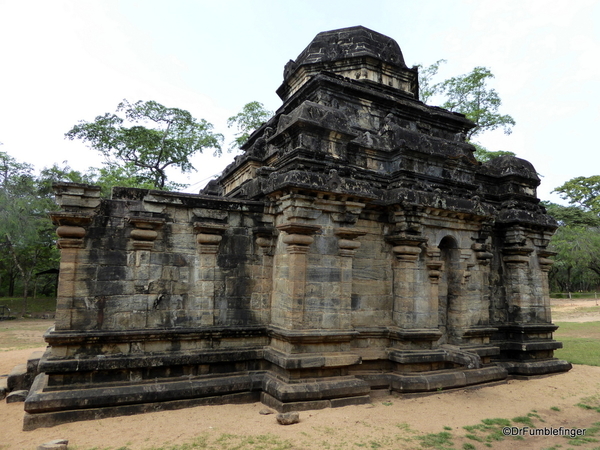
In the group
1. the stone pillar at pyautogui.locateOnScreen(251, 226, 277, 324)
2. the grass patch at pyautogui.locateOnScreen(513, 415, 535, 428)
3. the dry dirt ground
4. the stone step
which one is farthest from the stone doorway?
the stone step

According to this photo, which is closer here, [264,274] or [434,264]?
[264,274]

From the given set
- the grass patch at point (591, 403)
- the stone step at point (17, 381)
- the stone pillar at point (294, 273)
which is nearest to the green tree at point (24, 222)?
the stone step at point (17, 381)

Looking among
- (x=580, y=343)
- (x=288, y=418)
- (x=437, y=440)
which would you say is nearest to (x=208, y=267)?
(x=288, y=418)

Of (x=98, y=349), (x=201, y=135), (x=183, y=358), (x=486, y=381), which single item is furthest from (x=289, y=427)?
(x=201, y=135)

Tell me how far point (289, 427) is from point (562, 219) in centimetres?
4783

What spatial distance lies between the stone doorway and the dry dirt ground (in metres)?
1.34

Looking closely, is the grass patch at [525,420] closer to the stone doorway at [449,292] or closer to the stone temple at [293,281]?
the stone temple at [293,281]

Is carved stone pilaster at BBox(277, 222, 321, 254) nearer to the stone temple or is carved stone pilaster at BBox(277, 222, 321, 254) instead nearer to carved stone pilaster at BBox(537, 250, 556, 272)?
the stone temple

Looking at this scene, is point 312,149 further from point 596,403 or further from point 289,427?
point 596,403

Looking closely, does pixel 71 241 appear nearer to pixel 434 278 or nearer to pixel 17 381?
pixel 17 381

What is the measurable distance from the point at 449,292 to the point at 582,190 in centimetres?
4845

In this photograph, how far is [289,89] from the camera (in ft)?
38.2

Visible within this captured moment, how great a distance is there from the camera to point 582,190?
46125mm

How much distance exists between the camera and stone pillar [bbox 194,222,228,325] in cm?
681
